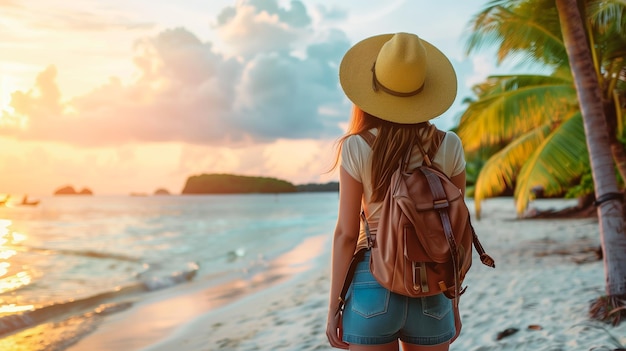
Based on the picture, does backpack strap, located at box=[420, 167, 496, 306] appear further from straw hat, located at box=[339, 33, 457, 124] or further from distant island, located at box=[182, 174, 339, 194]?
distant island, located at box=[182, 174, 339, 194]

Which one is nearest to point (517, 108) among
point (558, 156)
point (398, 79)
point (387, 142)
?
point (558, 156)

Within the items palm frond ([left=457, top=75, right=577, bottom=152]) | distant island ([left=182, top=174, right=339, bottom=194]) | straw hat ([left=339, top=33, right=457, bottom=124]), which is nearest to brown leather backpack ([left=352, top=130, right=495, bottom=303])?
straw hat ([left=339, top=33, right=457, bottom=124])

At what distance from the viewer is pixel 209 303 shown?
8.17 m

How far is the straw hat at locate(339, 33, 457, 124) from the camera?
174 centimetres

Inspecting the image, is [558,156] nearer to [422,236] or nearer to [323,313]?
[323,313]

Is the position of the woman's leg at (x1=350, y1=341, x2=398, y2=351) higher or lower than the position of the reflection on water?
higher

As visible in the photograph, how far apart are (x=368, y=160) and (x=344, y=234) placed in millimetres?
256

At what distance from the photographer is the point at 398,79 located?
1767 millimetres

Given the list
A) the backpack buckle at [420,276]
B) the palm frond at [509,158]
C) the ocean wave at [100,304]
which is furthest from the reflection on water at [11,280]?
the palm frond at [509,158]

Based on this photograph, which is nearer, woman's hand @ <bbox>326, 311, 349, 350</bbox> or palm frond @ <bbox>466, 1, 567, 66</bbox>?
woman's hand @ <bbox>326, 311, 349, 350</bbox>

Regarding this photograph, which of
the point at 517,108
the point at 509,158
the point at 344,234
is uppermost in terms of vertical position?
the point at 517,108

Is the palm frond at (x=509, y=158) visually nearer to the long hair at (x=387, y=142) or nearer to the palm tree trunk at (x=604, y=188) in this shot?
the palm tree trunk at (x=604, y=188)

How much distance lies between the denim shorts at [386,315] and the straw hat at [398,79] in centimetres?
50

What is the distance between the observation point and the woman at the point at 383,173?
5.45 ft
